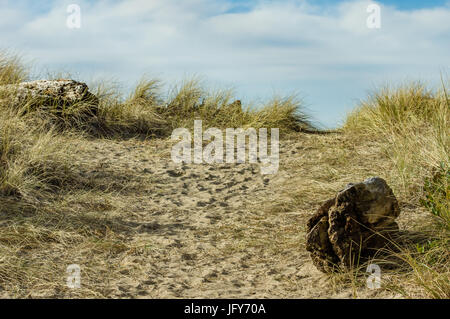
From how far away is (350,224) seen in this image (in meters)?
3.20

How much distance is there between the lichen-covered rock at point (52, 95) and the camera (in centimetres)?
729

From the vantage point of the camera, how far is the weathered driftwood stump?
3.21 meters

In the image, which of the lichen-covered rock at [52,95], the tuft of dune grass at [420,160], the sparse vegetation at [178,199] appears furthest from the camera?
the lichen-covered rock at [52,95]

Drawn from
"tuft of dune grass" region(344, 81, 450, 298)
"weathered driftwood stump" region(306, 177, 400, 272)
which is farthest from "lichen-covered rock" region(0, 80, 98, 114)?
"weathered driftwood stump" region(306, 177, 400, 272)

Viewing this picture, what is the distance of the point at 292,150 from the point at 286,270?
3576mm

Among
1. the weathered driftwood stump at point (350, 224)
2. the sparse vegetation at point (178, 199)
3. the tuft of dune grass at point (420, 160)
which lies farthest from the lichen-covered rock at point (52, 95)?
the weathered driftwood stump at point (350, 224)

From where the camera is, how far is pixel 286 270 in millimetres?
3516

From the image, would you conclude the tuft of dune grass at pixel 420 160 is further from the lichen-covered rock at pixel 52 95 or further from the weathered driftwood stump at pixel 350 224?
the lichen-covered rock at pixel 52 95

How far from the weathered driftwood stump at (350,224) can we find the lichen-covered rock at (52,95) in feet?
16.6

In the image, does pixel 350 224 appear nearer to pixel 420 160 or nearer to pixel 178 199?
pixel 420 160

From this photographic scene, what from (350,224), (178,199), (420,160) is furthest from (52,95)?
(350,224)

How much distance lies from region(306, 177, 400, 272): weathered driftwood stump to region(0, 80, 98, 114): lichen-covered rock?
5.07 metres

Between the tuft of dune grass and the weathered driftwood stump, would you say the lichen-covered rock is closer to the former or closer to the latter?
the tuft of dune grass

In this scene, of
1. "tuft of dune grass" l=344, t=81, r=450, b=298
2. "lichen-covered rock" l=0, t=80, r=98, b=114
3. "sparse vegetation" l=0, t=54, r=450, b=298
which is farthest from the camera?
"lichen-covered rock" l=0, t=80, r=98, b=114
